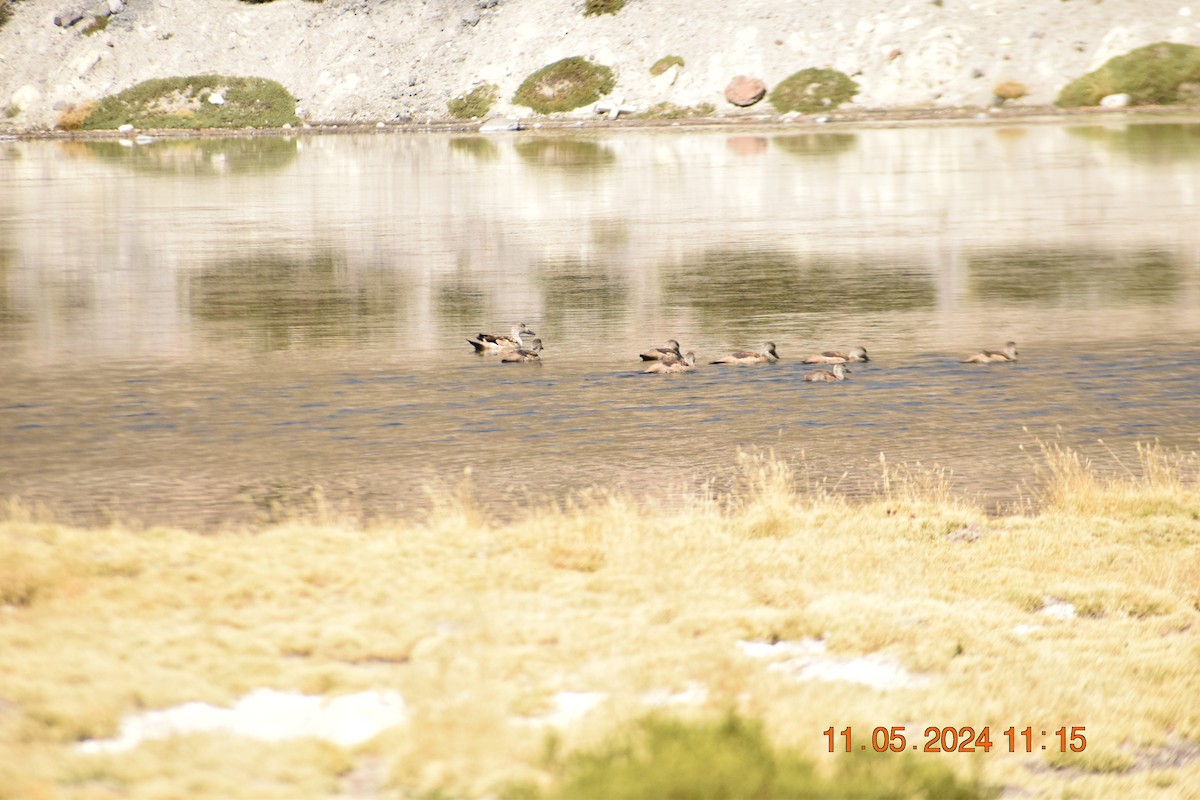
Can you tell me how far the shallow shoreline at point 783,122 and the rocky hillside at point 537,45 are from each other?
93.0 inches

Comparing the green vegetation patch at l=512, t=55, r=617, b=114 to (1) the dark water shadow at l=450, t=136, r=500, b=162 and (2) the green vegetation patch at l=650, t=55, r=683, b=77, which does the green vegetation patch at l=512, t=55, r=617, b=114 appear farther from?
(1) the dark water shadow at l=450, t=136, r=500, b=162

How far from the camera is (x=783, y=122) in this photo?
11194 cm

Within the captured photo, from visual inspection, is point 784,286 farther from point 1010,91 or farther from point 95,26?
point 95,26

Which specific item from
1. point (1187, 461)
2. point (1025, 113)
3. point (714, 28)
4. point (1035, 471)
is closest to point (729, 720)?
point (1035, 471)

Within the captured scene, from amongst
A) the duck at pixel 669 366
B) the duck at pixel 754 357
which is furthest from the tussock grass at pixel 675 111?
the duck at pixel 669 366

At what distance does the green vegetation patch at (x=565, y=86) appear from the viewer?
125875 millimetres

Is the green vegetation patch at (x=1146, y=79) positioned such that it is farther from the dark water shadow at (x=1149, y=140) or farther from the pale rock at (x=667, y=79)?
the pale rock at (x=667, y=79)

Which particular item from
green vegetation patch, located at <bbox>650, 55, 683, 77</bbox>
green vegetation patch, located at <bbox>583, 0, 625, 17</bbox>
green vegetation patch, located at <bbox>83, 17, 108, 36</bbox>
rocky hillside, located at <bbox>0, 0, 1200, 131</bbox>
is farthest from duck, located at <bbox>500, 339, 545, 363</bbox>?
green vegetation patch, located at <bbox>83, 17, 108, 36</bbox>

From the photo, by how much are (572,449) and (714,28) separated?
366ft

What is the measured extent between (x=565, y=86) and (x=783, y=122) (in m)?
24.9

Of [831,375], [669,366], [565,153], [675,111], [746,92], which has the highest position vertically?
[746,92]

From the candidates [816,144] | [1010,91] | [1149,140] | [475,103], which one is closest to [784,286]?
[1149,140]

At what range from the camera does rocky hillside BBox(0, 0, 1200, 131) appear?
374ft

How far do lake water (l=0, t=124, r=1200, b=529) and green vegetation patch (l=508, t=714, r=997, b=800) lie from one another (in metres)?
8.86
